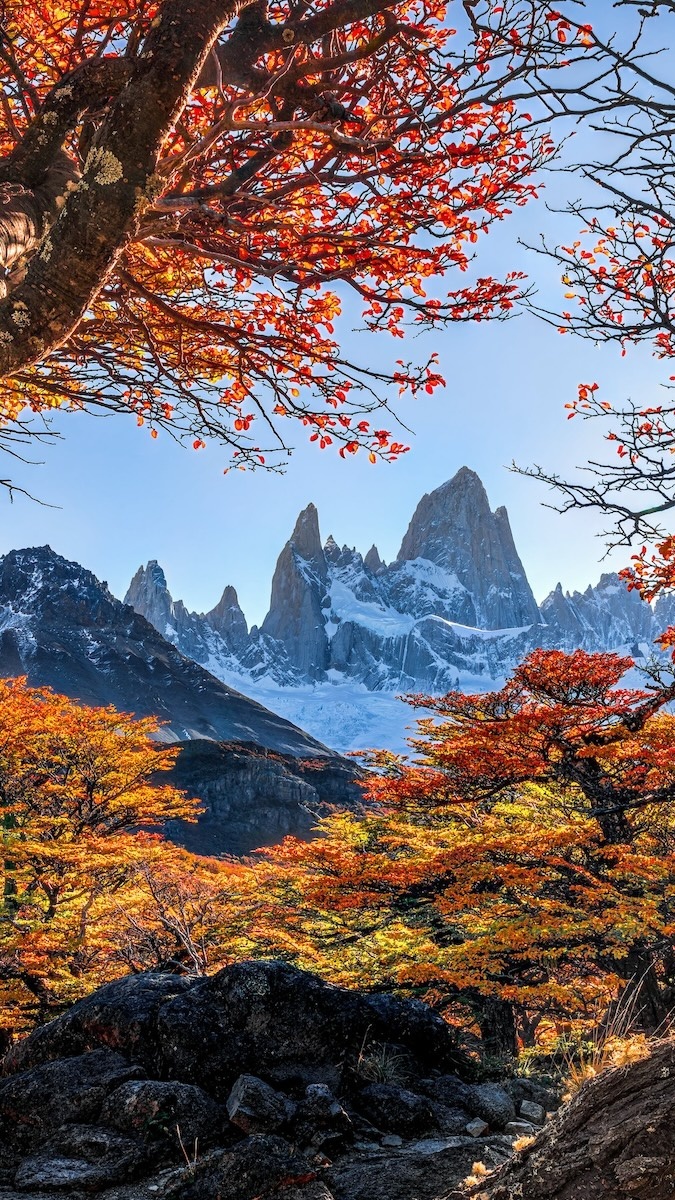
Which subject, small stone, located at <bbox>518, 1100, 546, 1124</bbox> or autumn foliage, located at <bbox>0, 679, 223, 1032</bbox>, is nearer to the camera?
small stone, located at <bbox>518, 1100, 546, 1124</bbox>

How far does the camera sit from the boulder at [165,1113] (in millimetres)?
5746

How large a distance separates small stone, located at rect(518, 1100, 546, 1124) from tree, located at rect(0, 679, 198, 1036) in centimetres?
704

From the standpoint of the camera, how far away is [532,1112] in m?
6.69

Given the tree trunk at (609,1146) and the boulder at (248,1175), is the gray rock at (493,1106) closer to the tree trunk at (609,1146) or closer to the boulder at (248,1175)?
the boulder at (248,1175)

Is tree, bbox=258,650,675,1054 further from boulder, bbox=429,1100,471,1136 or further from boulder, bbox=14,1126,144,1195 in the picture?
boulder, bbox=14,1126,144,1195

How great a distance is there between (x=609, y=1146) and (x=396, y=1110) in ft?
17.3

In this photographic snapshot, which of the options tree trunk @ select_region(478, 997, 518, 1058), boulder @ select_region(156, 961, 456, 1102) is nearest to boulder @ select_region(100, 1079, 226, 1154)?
boulder @ select_region(156, 961, 456, 1102)

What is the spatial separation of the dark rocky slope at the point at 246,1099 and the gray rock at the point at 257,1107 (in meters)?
0.01

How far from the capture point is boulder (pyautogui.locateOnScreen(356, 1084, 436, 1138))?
20.3ft

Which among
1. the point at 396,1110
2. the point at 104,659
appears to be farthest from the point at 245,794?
the point at 396,1110

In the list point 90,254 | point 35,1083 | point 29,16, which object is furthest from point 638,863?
point 29,16

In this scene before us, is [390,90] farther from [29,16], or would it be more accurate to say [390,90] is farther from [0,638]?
[0,638]

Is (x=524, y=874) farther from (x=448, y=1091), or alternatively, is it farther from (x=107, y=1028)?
(x=107, y=1028)

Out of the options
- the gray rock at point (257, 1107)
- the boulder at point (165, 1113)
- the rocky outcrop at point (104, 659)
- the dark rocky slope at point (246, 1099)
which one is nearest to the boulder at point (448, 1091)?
→ the dark rocky slope at point (246, 1099)
